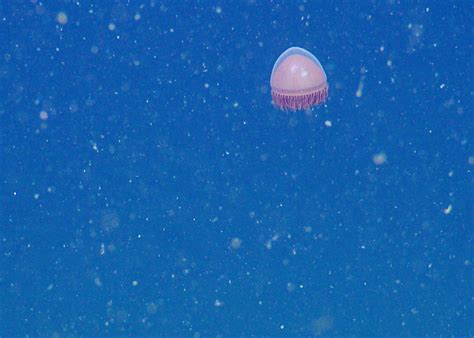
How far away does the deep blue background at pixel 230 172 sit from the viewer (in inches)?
170

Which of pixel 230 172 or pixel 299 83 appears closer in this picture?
pixel 299 83

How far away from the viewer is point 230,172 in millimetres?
4484

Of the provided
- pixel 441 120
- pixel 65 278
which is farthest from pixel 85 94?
pixel 441 120

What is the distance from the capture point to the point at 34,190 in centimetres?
457

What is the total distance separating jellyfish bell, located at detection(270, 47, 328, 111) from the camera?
326 centimetres

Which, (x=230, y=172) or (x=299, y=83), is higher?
(x=230, y=172)

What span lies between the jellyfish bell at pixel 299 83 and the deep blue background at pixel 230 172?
0.93m

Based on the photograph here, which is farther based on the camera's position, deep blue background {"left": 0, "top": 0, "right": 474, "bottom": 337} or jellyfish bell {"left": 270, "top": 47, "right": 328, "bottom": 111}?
deep blue background {"left": 0, "top": 0, "right": 474, "bottom": 337}

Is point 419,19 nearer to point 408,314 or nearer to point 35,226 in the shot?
point 408,314

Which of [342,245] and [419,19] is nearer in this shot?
[419,19]

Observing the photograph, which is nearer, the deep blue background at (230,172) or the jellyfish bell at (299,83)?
the jellyfish bell at (299,83)

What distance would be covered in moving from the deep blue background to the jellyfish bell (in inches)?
36.8

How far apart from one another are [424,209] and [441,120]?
2.34 feet

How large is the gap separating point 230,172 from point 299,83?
Result: 139cm
